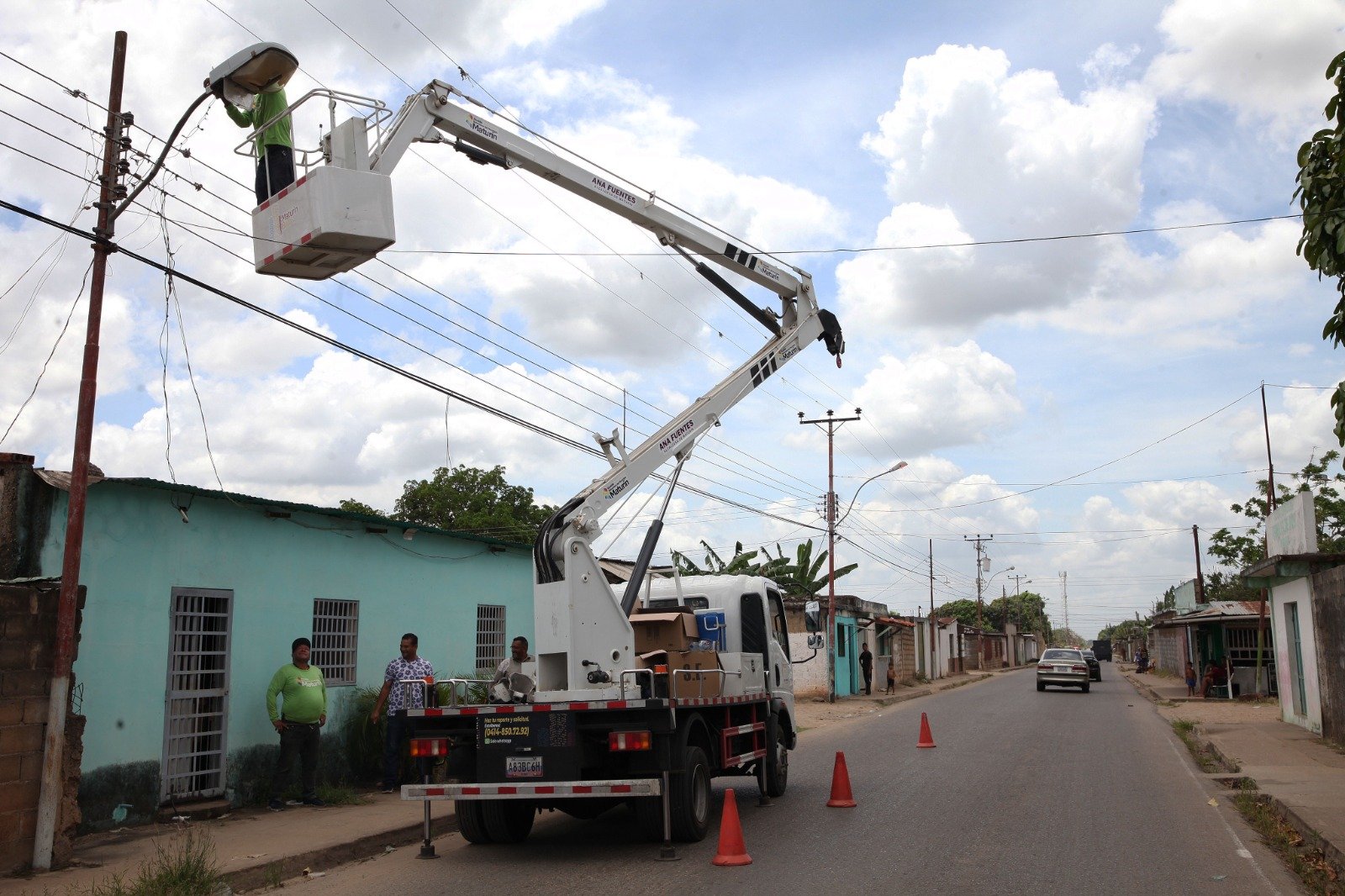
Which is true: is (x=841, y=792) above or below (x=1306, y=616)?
below

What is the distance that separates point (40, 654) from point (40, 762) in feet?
2.59

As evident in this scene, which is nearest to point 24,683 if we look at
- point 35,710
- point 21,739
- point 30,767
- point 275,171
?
point 35,710

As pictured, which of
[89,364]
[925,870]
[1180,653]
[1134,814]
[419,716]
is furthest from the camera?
[1180,653]

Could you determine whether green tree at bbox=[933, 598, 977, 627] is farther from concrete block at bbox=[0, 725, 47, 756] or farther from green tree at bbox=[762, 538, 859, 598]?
concrete block at bbox=[0, 725, 47, 756]

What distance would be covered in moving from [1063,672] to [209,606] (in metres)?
32.9

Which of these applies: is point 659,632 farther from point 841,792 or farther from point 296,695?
point 296,695

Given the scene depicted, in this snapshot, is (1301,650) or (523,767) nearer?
(523,767)

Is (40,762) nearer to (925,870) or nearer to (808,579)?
(925,870)

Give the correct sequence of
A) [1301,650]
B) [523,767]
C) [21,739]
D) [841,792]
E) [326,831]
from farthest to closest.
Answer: [1301,650]
[841,792]
[326,831]
[523,767]
[21,739]

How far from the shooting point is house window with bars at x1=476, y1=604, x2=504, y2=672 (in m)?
16.2

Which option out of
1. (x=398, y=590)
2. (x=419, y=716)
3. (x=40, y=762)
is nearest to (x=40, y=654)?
(x=40, y=762)

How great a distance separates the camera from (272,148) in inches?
350

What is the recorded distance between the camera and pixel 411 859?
29.7 feet

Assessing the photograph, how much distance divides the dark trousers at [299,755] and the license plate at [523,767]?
3.45 meters
